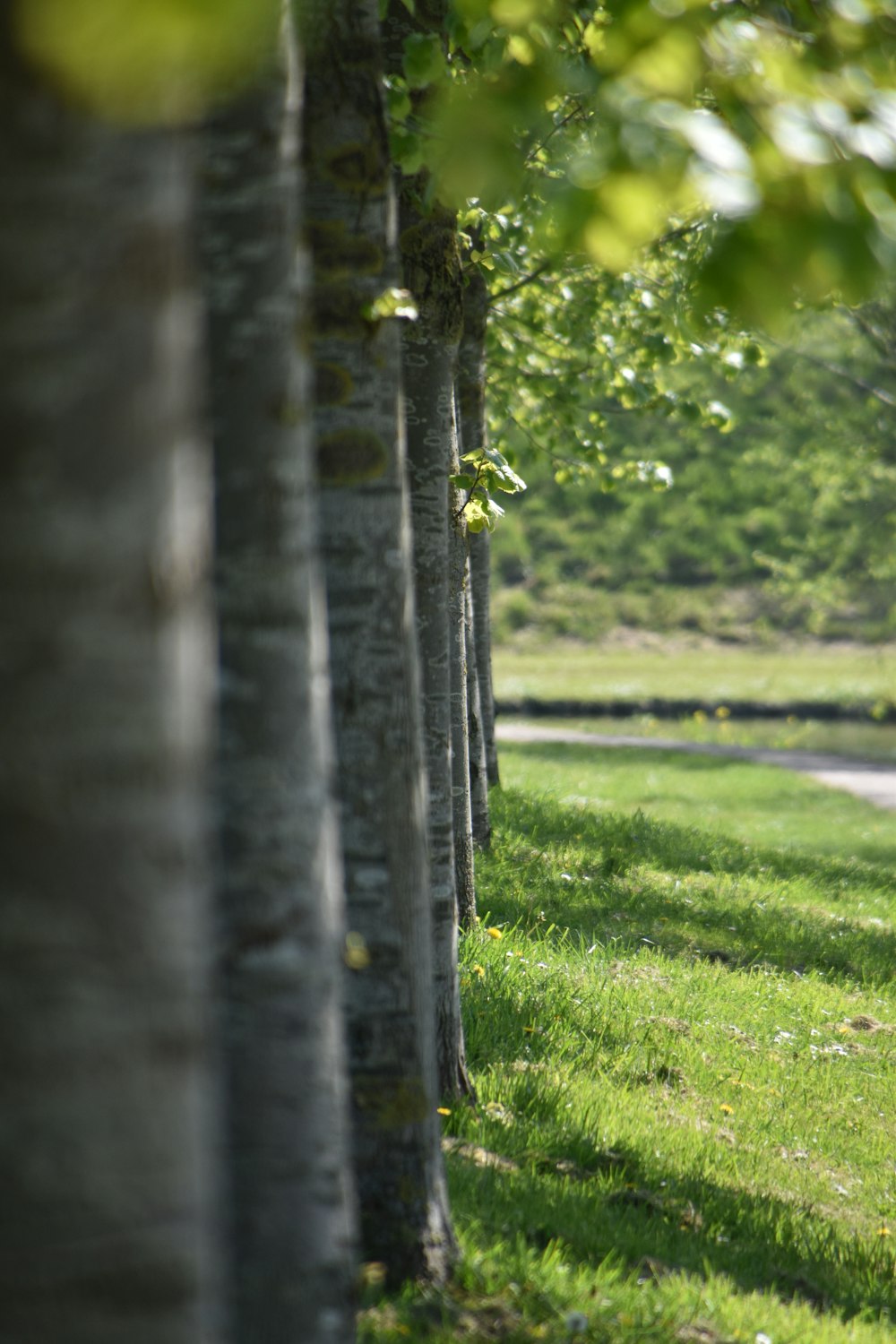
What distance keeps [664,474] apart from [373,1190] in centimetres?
842

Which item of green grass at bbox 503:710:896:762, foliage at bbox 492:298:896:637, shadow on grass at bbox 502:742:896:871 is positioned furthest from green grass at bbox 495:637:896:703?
shadow on grass at bbox 502:742:896:871

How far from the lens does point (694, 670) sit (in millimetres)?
35125

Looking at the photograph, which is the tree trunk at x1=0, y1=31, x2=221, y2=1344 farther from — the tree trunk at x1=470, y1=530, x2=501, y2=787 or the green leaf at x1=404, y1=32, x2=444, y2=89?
the tree trunk at x1=470, y1=530, x2=501, y2=787

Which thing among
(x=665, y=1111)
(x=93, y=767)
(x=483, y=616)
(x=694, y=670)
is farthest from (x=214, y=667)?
(x=694, y=670)

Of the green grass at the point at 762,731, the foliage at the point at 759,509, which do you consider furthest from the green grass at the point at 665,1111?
the foliage at the point at 759,509

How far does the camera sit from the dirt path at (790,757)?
17.8 metres

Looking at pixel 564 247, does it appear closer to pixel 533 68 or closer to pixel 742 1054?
pixel 533 68

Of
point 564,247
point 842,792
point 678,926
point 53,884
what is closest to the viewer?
Answer: point 53,884

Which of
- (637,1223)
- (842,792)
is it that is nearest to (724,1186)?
(637,1223)

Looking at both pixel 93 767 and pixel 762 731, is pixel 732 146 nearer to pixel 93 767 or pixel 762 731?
pixel 93 767

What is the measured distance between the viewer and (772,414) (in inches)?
1779

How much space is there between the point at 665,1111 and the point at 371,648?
2.81m

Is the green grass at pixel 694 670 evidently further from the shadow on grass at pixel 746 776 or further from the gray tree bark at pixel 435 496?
the gray tree bark at pixel 435 496

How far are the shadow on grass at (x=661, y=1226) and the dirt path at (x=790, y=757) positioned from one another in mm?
13225
